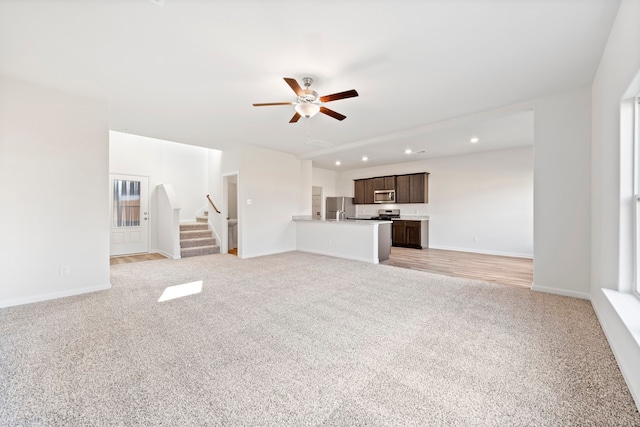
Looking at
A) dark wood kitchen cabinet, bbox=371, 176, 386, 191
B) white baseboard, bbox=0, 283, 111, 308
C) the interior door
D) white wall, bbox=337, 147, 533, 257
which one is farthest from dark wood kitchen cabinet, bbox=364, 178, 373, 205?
white baseboard, bbox=0, 283, 111, 308

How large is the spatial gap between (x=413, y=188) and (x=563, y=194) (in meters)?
4.54

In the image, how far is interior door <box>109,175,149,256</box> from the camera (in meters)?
6.46

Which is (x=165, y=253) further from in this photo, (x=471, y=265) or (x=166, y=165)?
(x=471, y=265)

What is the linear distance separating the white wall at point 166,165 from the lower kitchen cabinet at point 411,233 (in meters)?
5.87

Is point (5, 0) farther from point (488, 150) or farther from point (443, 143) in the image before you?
point (488, 150)

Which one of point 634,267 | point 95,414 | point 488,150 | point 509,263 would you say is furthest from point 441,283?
point 488,150

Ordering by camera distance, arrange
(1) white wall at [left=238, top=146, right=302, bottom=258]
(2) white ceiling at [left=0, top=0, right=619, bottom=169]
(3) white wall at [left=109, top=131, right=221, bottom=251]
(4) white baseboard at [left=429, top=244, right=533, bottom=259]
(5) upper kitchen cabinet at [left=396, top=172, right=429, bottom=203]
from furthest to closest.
Result: (5) upper kitchen cabinet at [left=396, top=172, right=429, bottom=203] → (3) white wall at [left=109, top=131, right=221, bottom=251] → (4) white baseboard at [left=429, top=244, right=533, bottom=259] → (1) white wall at [left=238, top=146, right=302, bottom=258] → (2) white ceiling at [left=0, top=0, right=619, bottom=169]

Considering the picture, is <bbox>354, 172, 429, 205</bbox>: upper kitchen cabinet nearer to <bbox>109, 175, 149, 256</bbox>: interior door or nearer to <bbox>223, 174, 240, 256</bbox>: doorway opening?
<bbox>223, 174, 240, 256</bbox>: doorway opening

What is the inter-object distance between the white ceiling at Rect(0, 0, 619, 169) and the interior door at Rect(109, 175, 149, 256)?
2988 millimetres

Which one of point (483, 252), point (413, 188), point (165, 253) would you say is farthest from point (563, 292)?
point (165, 253)

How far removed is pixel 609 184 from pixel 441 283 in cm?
220

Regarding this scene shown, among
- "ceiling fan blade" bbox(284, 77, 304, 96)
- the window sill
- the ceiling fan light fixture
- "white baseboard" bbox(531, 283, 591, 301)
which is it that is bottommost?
"white baseboard" bbox(531, 283, 591, 301)

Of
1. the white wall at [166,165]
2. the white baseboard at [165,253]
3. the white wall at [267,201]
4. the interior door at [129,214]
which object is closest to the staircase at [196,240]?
the white baseboard at [165,253]

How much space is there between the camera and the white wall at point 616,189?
5.73 ft
